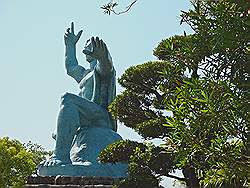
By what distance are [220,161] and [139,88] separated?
3.82 meters

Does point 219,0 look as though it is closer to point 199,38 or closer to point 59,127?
point 199,38

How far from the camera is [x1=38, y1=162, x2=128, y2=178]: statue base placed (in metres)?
8.24

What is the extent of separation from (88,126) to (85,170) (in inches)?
51.6

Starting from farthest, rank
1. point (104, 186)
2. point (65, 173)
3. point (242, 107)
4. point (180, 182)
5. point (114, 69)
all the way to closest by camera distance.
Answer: point (114, 69)
point (65, 173)
point (104, 186)
point (180, 182)
point (242, 107)

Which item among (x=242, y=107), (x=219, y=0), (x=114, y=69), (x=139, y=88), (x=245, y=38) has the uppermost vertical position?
(x=114, y=69)

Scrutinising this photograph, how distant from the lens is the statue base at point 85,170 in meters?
8.24

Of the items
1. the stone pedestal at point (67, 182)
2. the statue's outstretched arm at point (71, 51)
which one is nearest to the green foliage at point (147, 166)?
the stone pedestal at point (67, 182)

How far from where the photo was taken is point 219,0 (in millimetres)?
2324

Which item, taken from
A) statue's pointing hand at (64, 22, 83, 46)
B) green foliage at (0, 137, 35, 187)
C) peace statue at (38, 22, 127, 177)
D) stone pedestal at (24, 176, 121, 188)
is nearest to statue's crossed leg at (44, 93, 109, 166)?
peace statue at (38, 22, 127, 177)

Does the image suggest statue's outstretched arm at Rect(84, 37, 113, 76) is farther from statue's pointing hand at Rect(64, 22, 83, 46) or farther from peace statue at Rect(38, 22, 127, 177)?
statue's pointing hand at Rect(64, 22, 83, 46)

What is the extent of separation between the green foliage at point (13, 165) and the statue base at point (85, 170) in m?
5.14

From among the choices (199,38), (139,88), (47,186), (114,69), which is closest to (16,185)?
(114,69)

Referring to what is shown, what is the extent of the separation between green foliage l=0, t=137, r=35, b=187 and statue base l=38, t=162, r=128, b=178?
5.14 metres

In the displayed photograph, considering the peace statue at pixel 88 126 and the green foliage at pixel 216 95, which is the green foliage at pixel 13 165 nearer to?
the peace statue at pixel 88 126
